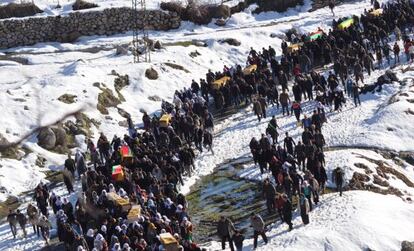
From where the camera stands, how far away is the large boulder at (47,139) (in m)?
38.3

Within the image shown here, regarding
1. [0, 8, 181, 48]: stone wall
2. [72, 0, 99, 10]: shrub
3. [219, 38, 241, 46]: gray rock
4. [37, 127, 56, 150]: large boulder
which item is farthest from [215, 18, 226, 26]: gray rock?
[37, 127, 56, 150]: large boulder

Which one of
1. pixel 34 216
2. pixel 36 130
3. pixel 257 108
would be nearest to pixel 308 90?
pixel 257 108

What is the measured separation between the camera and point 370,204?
28516 millimetres

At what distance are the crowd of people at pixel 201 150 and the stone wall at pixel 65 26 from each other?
15252mm

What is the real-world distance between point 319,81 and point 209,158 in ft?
28.1

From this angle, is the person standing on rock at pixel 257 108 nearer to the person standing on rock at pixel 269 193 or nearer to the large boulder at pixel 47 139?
the large boulder at pixel 47 139

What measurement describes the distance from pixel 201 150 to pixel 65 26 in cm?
2605

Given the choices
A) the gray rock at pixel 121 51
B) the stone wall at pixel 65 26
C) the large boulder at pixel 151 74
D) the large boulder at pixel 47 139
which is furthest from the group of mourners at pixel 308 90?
the stone wall at pixel 65 26

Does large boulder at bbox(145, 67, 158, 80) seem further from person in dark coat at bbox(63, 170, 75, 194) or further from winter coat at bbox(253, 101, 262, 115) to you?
person in dark coat at bbox(63, 170, 75, 194)

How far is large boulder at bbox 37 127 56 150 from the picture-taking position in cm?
3828

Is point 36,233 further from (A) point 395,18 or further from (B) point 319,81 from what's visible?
(A) point 395,18

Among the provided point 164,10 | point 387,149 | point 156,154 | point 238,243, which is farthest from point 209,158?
point 164,10

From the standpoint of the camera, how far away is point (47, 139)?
126ft

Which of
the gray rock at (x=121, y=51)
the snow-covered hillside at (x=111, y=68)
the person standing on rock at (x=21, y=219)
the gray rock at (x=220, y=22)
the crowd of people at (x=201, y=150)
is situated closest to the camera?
the crowd of people at (x=201, y=150)
